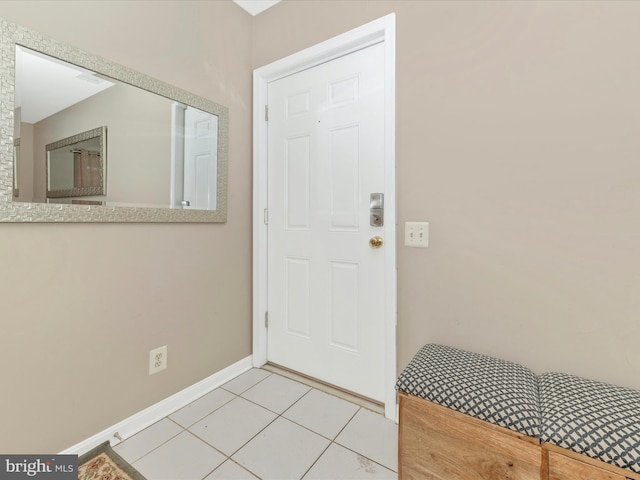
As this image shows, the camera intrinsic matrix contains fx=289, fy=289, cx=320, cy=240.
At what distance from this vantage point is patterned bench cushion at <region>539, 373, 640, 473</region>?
75 cm

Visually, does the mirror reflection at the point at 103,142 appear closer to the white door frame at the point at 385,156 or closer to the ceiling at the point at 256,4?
the white door frame at the point at 385,156

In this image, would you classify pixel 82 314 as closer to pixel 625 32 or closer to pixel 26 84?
pixel 26 84

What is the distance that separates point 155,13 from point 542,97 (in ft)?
6.14

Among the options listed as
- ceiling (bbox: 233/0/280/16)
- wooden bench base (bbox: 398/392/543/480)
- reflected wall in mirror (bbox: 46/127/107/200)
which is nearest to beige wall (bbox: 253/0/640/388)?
wooden bench base (bbox: 398/392/543/480)

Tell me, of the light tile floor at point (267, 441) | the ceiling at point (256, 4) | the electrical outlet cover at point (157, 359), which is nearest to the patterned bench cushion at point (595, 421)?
the light tile floor at point (267, 441)

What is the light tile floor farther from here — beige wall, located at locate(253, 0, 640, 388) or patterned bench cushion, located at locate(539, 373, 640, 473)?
patterned bench cushion, located at locate(539, 373, 640, 473)

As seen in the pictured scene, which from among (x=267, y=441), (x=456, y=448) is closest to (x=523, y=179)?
(x=456, y=448)

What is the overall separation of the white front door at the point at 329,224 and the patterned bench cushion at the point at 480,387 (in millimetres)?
488

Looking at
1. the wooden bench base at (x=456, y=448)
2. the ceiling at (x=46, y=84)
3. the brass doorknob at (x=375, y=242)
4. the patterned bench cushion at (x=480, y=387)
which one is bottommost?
the wooden bench base at (x=456, y=448)

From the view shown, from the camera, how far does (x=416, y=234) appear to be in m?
1.46

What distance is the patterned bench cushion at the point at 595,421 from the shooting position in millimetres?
753

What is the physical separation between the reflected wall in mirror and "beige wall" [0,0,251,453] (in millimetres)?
161

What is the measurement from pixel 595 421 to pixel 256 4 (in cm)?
266

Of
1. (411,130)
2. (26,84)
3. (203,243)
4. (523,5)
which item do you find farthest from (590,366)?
(26,84)
